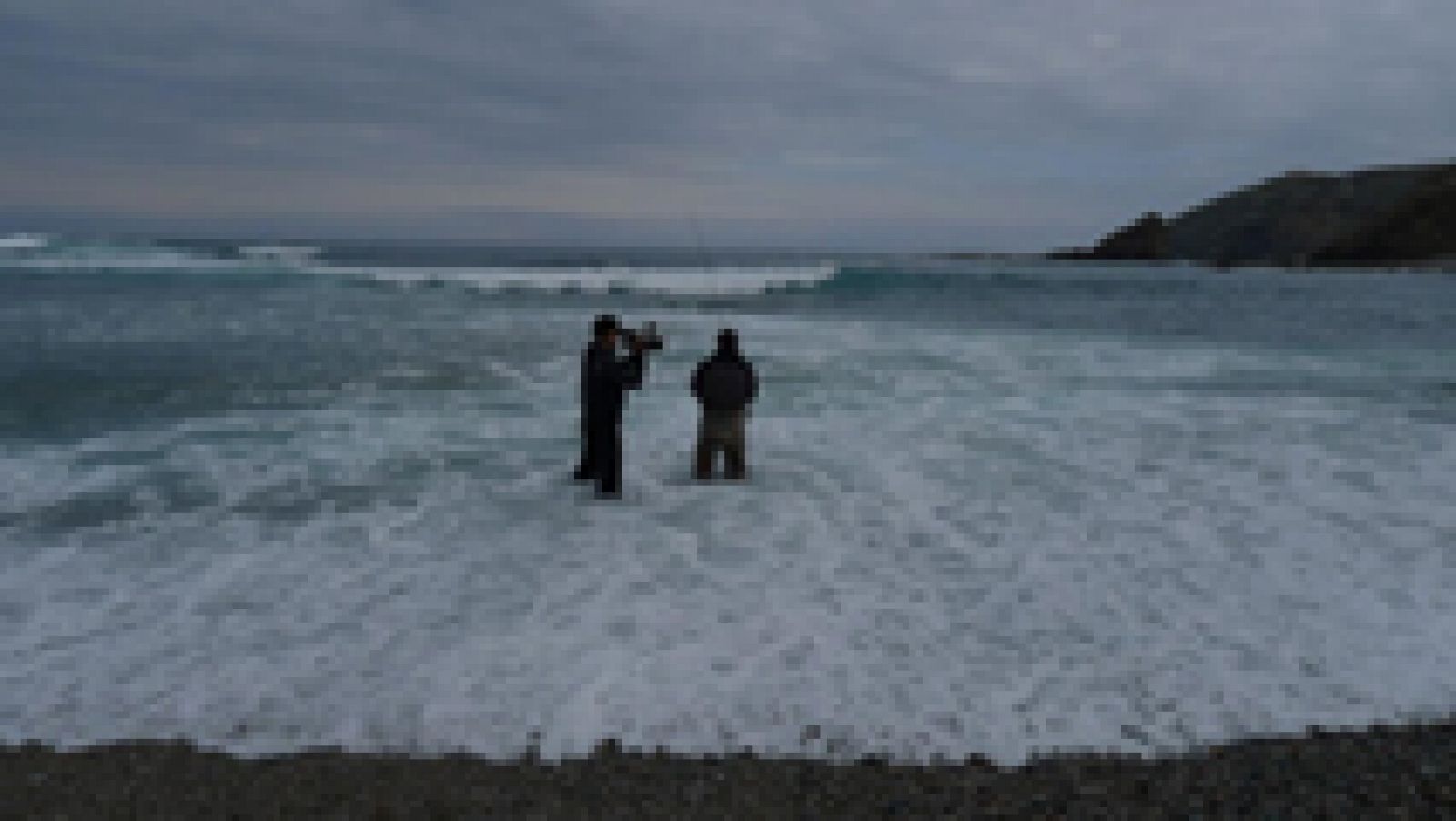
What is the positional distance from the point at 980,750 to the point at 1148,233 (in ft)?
474

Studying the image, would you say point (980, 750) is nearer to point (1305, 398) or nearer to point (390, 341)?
point (1305, 398)

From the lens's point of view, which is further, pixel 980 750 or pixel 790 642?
pixel 790 642

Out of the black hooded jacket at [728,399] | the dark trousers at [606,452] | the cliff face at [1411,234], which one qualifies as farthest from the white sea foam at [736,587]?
the cliff face at [1411,234]

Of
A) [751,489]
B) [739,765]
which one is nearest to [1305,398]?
[751,489]

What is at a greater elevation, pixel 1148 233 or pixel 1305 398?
pixel 1148 233

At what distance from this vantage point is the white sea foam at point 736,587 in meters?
4.59

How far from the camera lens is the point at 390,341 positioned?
70.4 feet

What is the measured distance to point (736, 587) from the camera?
20.5 feet

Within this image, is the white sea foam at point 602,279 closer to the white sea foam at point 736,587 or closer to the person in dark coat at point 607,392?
the white sea foam at point 736,587

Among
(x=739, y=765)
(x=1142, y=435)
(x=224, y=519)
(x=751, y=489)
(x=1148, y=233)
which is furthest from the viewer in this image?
(x=1148, y=233)

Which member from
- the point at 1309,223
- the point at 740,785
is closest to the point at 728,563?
the point at 740,785

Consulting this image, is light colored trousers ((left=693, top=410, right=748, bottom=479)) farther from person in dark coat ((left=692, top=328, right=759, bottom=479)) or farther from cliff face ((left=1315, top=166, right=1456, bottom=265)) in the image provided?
cliff face ((left=1315, top=166, right=1456, bottom=265))

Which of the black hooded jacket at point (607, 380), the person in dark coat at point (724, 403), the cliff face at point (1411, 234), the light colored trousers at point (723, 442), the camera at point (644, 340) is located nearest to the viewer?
the black hooded jacket at point (607, 380)

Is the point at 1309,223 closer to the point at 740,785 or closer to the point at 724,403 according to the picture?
the point at 724,403
